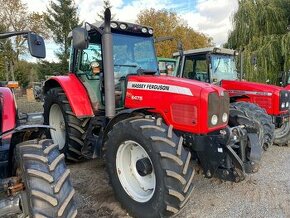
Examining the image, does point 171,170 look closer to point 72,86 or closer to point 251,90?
point 72,86

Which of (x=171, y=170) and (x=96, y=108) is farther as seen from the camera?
(x=96, y=108)

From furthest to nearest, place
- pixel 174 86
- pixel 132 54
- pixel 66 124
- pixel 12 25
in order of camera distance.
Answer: pixel 12 25
pixel 66 124
pixel 132 54
pixel 174 86

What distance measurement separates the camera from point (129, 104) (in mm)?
4621

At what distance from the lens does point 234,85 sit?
24.0ft

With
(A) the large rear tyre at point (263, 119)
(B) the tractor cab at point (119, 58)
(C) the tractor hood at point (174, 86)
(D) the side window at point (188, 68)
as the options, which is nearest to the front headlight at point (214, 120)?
(C) the tractor hood at point (174, 86)

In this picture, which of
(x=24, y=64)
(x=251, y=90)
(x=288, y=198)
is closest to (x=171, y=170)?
(x=288, y=198)

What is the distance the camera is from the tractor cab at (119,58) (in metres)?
4.85

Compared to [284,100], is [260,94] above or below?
above

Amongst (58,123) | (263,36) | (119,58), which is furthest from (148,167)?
(263,36)

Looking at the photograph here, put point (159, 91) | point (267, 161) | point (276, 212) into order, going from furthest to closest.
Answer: point (267, 161), point (159, 91), point (276, 212)

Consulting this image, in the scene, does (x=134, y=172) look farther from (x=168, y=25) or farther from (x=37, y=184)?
(x=168, y=25)

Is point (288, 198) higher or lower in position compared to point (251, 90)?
lower

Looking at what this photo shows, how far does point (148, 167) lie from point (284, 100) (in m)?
4.54

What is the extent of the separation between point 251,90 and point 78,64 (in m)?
3.80
